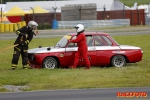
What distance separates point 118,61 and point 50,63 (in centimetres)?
263

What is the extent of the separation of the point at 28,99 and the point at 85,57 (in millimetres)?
5951

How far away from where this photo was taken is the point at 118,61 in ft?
59.9

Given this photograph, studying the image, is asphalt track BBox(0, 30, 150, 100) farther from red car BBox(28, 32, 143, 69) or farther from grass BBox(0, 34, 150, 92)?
red car BBox(28, 32, 143, 69)

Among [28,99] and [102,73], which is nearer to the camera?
[28,99]

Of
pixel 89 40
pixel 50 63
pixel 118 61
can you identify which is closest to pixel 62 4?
pixel 89 40

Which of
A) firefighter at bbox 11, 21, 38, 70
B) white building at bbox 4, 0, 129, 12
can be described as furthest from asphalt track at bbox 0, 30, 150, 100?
white building at bbox 4, 0, 129, 12

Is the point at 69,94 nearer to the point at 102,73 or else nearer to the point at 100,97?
the point at 100,97

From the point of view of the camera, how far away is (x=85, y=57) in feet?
56.4

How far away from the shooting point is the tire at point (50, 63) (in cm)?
1777

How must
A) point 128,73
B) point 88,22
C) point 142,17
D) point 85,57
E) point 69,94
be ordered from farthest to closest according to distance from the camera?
point 142,17 < point 88,22 < point 85,57 < point 128,73 < point 69,94

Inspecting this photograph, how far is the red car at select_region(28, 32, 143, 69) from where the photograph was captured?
17.8 meters

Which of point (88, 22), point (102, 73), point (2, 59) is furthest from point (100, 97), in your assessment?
point (88, 22)

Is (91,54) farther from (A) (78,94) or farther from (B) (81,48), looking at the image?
(A) (78,94)

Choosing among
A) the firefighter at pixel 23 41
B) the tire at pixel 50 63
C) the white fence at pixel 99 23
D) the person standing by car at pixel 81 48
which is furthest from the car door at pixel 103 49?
the white fence at pixel 99 23
